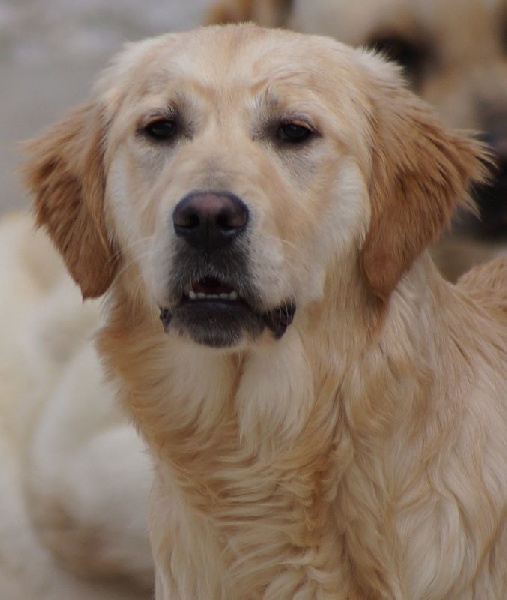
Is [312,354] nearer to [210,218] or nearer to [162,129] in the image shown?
[210,218]

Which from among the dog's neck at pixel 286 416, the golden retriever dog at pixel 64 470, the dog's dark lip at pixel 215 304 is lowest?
the golden retriever dog at pixel 64 470

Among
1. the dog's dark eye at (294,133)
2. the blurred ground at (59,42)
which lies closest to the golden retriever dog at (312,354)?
the dog's dark eye at (294,133)

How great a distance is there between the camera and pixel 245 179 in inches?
117

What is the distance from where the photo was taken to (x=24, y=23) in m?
8.06

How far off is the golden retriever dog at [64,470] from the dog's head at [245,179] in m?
1.12

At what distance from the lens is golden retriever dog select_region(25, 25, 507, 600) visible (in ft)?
10.4

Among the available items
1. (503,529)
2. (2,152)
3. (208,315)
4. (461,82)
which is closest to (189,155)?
(208,315)

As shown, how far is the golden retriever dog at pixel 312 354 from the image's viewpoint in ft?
10.4

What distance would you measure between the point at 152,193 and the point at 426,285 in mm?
724

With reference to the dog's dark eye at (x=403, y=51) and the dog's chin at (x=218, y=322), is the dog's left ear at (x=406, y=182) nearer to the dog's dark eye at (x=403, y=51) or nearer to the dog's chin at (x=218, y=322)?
the dog's chin at (x=218, y=322)

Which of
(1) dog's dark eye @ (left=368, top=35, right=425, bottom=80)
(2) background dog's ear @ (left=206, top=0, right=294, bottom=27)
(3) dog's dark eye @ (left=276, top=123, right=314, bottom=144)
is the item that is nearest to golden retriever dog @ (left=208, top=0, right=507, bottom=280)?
(1) dog's dark eye @ (left=368, top=35, right=425, bottom=80)

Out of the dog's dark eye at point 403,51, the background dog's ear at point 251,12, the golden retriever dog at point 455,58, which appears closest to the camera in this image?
the golden retriever dog at point 455,58

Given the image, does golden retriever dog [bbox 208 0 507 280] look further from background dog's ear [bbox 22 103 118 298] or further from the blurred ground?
the blurred ground

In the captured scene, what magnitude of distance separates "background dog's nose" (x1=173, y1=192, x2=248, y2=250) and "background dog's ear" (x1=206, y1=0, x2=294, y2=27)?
8.65 ft
